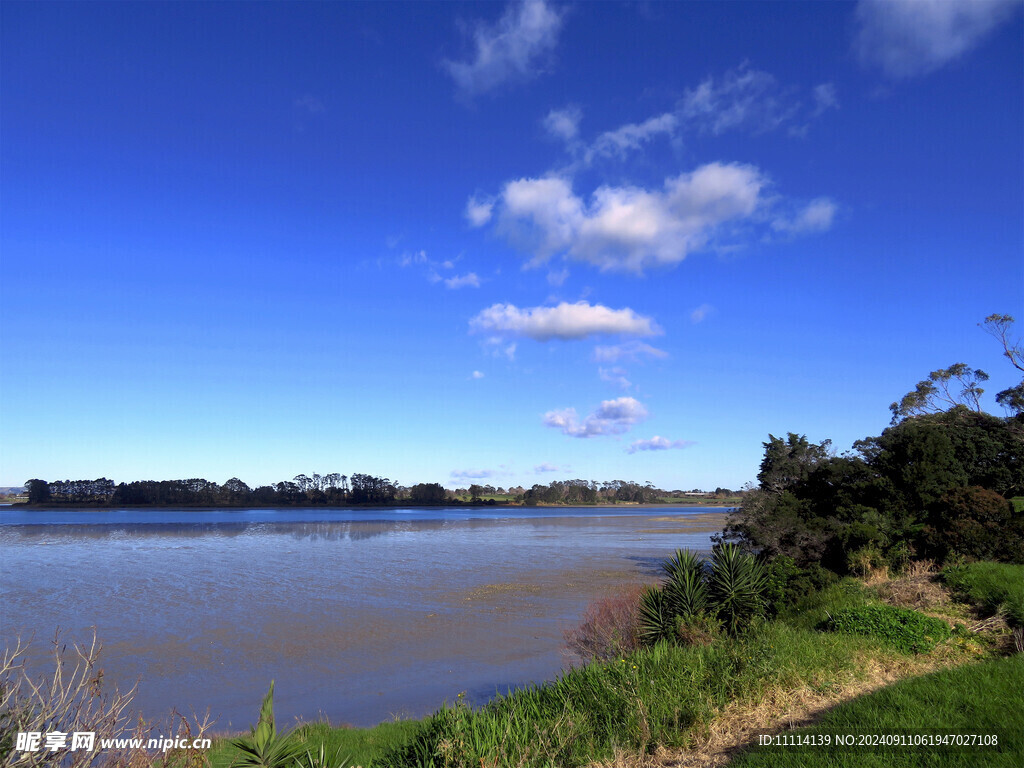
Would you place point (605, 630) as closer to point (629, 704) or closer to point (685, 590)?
point (685, 590)

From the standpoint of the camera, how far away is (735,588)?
13.7m

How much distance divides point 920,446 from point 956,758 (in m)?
16.8

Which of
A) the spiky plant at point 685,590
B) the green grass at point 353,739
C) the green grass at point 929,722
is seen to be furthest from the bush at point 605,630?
the green grass at point 929,722

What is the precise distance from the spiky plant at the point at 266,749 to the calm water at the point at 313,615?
842 centimetres

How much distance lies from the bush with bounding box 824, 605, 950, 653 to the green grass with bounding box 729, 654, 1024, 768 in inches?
107

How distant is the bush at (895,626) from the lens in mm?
10203

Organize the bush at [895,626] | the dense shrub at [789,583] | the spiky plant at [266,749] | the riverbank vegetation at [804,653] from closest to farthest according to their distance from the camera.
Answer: the spiky plant at [266,749] < the riverbank vegetation at [804,653] < the bush at [895,626] < the dense shrub at [789,583]

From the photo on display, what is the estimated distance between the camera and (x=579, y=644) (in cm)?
1775

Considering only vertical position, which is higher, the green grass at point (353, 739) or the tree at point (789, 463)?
the tree at point (789, 463)

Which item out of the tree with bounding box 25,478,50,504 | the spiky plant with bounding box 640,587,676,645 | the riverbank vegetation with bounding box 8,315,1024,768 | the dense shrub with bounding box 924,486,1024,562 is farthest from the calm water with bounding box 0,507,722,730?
the tree with bounding box 25,478,50,504

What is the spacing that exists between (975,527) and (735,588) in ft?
22.7

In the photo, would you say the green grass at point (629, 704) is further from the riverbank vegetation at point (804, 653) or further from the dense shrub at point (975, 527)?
the dense shrub at point (975, 527)

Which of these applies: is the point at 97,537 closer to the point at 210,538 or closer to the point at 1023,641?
the point at 210,538

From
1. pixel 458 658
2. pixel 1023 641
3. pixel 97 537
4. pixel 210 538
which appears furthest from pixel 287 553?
pixel 1023 641
